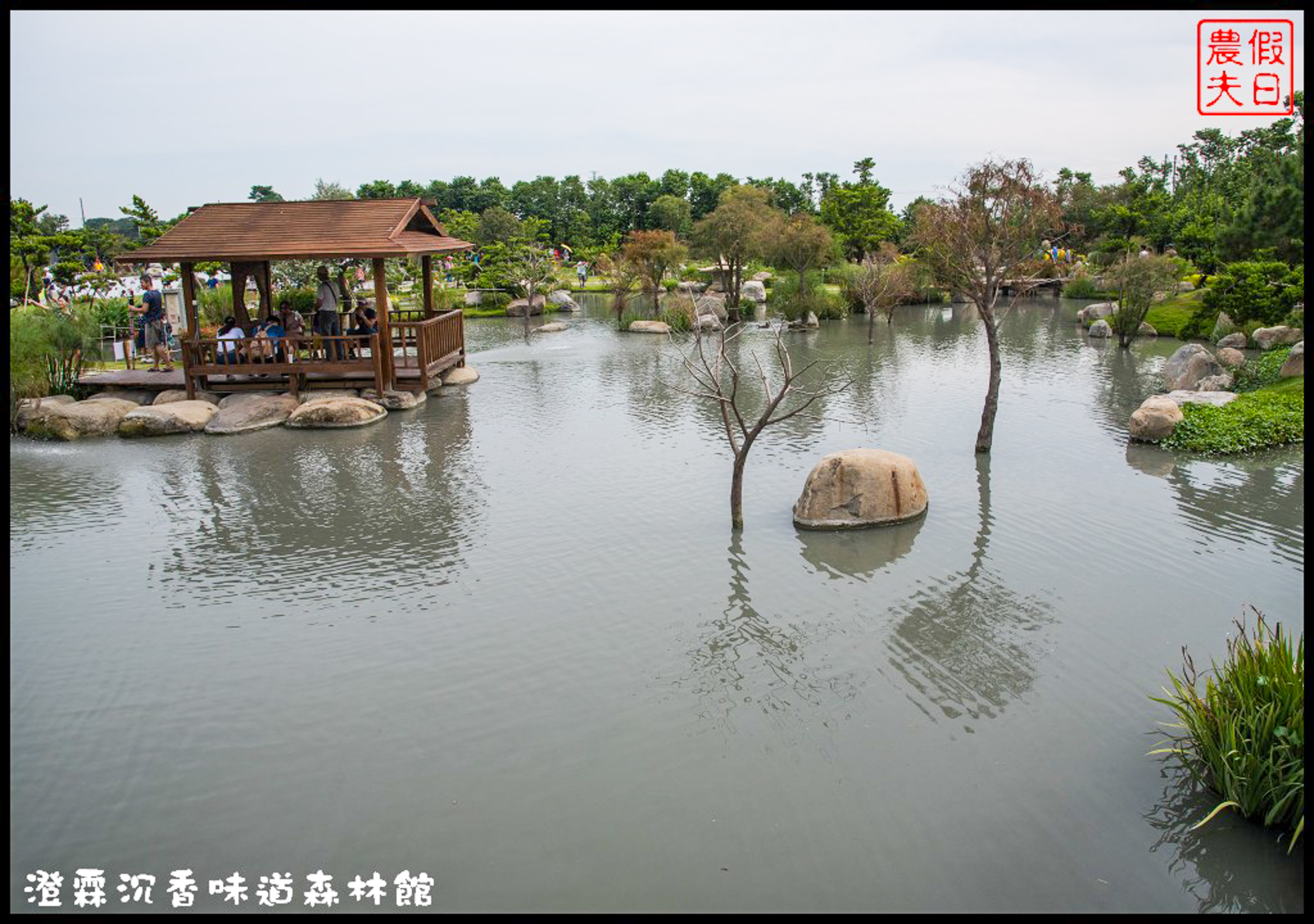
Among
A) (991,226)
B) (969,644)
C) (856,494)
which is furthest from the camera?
(991,226)

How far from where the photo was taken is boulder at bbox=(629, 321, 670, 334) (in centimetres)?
3281

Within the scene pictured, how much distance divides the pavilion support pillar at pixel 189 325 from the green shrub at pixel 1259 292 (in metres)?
25.6

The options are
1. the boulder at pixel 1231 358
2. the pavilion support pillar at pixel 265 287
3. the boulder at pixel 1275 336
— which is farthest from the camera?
the boulder at pixel 1275 336

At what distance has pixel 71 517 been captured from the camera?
1311 centimetres

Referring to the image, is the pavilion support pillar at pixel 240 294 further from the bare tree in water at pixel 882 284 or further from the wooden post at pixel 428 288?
the bare tree in water at pixel 882 284

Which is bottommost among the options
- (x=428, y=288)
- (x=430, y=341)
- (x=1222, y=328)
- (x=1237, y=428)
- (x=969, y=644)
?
(x=969, y=644)

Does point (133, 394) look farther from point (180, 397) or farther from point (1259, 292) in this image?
point (1259, 292)

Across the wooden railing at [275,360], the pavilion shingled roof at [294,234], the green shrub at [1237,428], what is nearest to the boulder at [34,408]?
the wooden railing at [275,360]

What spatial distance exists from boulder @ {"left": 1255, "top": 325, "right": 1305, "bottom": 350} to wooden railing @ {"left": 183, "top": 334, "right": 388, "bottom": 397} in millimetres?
22318

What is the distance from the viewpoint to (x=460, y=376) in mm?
23281

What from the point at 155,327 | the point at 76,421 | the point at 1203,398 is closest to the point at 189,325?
the point at 155,327

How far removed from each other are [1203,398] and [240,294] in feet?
65.5

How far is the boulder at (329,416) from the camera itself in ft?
60.1

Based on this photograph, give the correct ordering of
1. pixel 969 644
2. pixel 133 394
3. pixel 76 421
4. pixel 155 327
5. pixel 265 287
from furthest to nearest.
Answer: pixel 265 287 < pixel 155 327 < pixel 133 394 < pixel 76 421 < pixel 969 644
